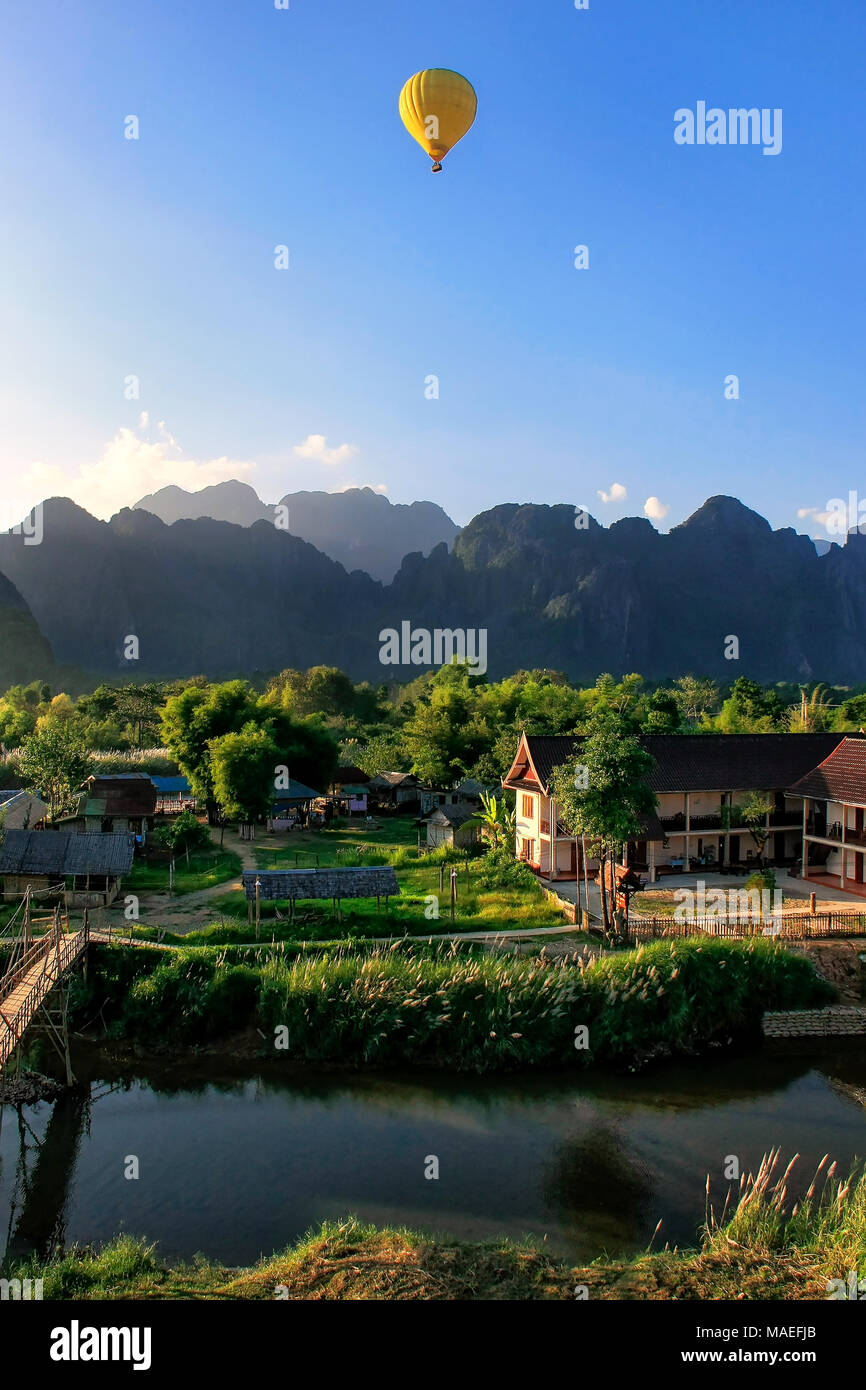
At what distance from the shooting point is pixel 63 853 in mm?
24609

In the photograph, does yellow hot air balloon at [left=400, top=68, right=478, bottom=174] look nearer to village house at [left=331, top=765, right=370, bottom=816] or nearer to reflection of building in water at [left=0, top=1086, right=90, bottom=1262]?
reflection of building in water at [left=0, top=1086, right=90, bottom=1262]

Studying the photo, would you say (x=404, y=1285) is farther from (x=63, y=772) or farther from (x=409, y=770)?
A: (x=409, y=770)

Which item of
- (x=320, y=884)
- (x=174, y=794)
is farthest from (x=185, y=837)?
(x=174, y=794)

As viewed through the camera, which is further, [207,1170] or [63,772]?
[63,772]

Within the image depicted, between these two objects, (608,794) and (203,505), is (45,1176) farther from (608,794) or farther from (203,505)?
(203,505)

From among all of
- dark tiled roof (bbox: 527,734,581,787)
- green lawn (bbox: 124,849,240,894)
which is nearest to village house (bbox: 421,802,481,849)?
dark tiled roof (bbox: 527,734,581,787)

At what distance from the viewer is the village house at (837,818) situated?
993 inches

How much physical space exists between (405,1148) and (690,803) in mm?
16698

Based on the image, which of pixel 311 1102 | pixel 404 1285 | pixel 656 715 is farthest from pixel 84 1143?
pixel 656 715

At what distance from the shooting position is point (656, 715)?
38.4 meters

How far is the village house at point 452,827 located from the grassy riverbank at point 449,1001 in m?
12.8

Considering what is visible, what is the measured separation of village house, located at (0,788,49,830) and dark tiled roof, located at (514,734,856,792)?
67.1 ft

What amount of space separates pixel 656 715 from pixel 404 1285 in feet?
104
